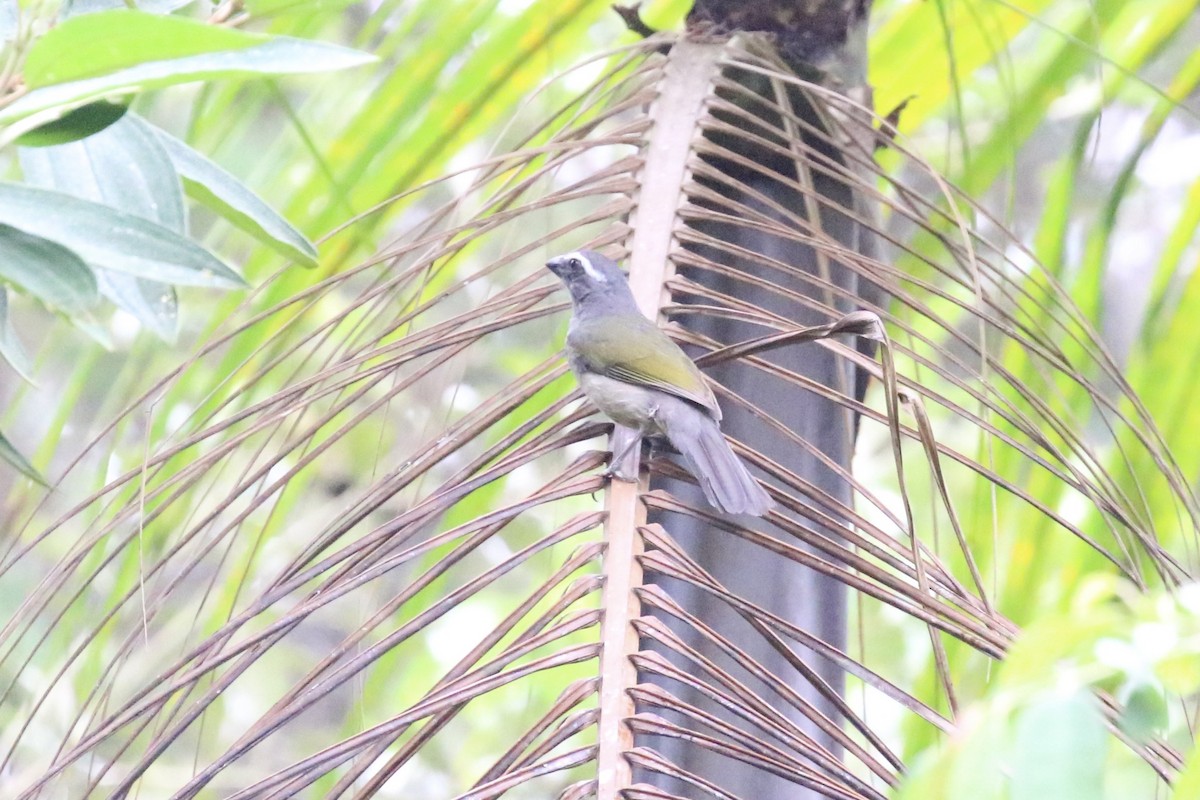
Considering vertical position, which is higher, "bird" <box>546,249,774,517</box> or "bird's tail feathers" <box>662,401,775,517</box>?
"bird" <box>546,249,774,517</box>

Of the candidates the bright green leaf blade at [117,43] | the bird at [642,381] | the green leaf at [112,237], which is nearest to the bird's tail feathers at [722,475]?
the bird at [642,381]

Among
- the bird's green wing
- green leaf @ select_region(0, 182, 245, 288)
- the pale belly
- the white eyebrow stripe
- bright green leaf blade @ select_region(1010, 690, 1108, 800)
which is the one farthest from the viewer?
the white eyebrow stripe

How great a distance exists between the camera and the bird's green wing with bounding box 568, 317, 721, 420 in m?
1.53

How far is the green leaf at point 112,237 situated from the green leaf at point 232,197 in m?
0.20

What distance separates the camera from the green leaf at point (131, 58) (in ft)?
2.84

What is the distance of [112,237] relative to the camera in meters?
0.99

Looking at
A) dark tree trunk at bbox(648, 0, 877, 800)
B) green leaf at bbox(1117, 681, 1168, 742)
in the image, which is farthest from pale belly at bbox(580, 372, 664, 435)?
green leaf at bbox(1117, 681, 1168, 742)

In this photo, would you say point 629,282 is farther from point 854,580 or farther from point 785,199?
point 854,580

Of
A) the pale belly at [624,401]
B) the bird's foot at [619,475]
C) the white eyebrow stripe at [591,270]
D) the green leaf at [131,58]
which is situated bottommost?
the bird's foot at [619,475]

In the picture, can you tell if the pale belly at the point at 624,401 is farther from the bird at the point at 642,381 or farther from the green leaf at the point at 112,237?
the green leaf at the point at 112,237

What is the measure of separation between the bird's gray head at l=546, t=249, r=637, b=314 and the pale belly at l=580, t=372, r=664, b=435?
0.09 metres

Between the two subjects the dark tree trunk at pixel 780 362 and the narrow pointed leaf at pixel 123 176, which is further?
the dark tree trunk at pixel 780 362

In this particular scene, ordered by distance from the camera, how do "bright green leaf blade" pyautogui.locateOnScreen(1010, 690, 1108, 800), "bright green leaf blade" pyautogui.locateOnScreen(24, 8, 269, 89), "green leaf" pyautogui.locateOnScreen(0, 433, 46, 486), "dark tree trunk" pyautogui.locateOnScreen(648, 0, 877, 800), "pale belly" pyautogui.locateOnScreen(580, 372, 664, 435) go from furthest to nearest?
"pale belly" pyautogui.locateOnScreen(580, 372, 664, 435) → "dark tree trunk" pyautogui.locateOnScreen(648, 0, 877, 800) → "green leaf" pyautogui.locateOnScreen(0, 433, 46, 486) → "bright green leaf blade" pyautogui.locateOnScreen(24, 8, 269, 89) → "bright green leaf blade" pyautogui.locateOnScreen(1010, 690, 1108, 800)

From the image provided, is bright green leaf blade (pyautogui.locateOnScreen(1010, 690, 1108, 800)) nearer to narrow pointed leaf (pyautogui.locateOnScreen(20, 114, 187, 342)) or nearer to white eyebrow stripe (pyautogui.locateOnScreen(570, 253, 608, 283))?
narrow pointed leaf (pyautogui.locateOnScreen(20, 114, 187, 342))
